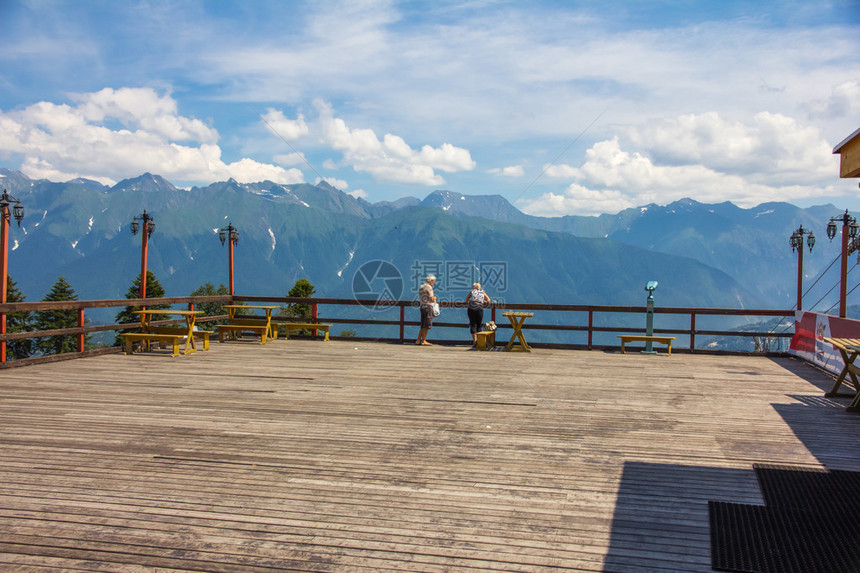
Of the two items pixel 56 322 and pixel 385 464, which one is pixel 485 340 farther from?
pixel 56 322

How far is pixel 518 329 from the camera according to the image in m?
12.1

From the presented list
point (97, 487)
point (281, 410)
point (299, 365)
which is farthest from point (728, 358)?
point (97, 487)

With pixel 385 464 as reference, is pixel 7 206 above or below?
above

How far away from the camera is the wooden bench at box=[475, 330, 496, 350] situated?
12.8 meters

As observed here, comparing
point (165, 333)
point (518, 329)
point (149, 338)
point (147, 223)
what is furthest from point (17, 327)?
point (518, 329)

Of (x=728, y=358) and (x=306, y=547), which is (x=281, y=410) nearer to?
(x=306, y=547)

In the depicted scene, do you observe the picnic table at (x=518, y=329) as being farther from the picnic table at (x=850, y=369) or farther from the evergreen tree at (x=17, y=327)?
the evergreen tree at (x=17, y=327)

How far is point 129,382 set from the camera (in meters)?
8.47

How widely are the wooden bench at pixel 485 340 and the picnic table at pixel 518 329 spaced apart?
425 mm

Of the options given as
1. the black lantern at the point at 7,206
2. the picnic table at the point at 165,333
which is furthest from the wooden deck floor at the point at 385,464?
the black lantern at the point at 7,206

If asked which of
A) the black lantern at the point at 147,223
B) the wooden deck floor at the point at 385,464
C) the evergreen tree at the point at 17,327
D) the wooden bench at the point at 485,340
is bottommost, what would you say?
the evergreen tree at the point at 17,327

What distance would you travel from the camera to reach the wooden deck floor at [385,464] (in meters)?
3.45

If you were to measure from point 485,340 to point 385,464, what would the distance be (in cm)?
815

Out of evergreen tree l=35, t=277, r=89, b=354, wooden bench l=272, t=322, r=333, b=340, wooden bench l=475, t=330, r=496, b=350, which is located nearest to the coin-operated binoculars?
wooden bench l=475, t=330, r=496, b=350
